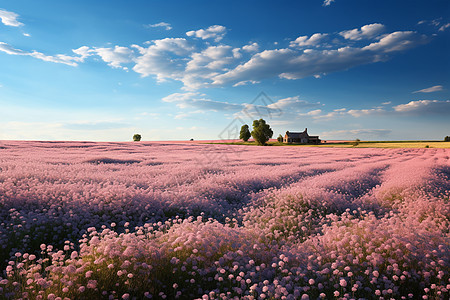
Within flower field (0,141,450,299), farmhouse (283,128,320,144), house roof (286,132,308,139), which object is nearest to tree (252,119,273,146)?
farmhouse (283,128,320,144)

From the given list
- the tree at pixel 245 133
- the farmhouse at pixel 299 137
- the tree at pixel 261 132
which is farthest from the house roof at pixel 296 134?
the tree at pixel 261 132

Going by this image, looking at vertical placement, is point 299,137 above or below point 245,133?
below

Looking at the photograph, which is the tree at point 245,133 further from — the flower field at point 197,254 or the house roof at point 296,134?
the flower field at point 197,254

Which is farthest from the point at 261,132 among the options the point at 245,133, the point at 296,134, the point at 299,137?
the point at 296,134

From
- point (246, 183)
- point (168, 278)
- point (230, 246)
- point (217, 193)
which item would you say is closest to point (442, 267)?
point (230, 246)

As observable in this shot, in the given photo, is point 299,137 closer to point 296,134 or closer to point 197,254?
point 296,134

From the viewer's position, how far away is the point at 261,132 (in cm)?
7681

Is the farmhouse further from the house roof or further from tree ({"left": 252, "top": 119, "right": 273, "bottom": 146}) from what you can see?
tree ({"left": 252, "top": 119, "right": 273, "bottom": 146})

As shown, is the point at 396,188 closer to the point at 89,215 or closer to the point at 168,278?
the point at 168,278

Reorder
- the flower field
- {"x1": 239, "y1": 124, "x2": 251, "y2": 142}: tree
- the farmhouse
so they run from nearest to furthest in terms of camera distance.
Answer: the flower field → {"x1": 239, "y1": 124, "x2": 251, "y2": 142}: tree → the farmhouse

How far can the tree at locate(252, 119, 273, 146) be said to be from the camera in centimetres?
7688

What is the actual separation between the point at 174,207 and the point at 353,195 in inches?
270

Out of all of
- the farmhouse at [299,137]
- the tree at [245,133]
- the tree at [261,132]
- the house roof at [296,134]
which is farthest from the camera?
the house roof at [296,134]

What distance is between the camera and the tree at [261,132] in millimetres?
76875
